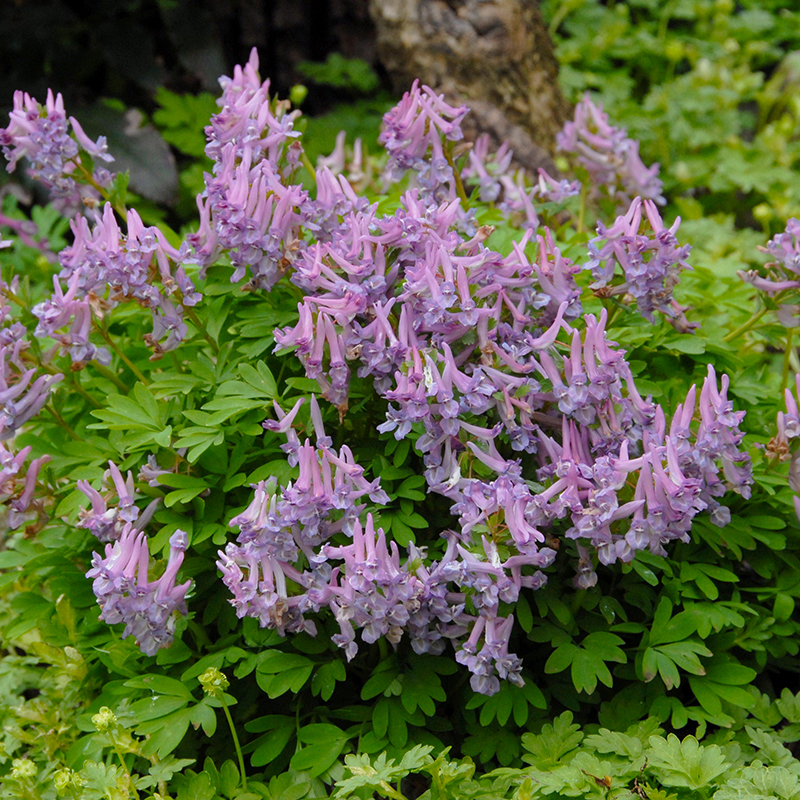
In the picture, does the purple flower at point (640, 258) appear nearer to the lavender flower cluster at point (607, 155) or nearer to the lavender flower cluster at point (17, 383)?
the lavender flower cluster at point (607, 155)

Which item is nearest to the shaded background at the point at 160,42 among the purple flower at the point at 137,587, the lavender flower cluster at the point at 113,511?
the lavender flower cluster at the point at 113,511

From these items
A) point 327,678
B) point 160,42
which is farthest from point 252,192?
point 160,42

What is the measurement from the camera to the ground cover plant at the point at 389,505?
1.81 metres

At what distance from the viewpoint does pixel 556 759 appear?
1914 mm

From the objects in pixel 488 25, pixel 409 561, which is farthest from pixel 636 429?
pixel 488 25

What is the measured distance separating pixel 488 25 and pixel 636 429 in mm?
3239

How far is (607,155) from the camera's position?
3.12 m

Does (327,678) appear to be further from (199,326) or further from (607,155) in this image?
(607,155)

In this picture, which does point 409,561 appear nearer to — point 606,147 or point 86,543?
point 86,543

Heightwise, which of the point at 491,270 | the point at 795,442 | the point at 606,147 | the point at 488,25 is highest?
the point at 488,25

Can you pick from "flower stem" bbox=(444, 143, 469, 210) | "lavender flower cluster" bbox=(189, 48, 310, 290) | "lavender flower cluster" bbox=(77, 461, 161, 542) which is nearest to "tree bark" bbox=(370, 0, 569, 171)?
"flower stem" bbox=(444, 143, 469, 210)

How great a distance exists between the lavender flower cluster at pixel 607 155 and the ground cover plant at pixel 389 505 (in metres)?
0.90

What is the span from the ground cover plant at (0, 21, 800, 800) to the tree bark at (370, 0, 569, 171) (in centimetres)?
236

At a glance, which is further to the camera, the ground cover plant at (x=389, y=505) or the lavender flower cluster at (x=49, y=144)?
the lavender flower cluster at (x=49, y=144)
